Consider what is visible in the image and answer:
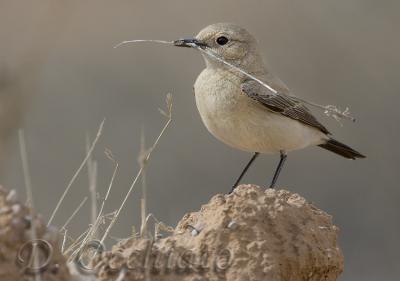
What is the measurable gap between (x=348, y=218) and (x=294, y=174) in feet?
2.78

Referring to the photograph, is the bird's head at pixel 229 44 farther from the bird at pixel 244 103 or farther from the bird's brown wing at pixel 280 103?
the bird's brown wing at pixel 280 103

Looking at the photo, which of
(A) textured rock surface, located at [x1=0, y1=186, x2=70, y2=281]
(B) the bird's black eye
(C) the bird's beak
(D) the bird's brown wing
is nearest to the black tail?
(D) the bird's brown wing

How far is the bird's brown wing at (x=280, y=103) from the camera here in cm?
701

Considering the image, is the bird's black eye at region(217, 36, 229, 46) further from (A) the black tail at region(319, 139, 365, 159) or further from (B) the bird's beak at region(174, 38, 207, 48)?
(A) the black tail at region(319, 139, 365, 159)

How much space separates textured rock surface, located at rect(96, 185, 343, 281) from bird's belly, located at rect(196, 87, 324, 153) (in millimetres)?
1618

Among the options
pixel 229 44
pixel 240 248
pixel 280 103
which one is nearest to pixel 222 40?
pixel 229 44

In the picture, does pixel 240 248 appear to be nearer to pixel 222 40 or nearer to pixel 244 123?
pixel 244 123

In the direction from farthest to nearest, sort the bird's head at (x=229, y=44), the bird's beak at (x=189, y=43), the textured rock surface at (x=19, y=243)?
1. the bird's head at (x=229, y=44)
2. the bird's beak at (x=189, y=43)
3. the textured rock surface at (x=19, y=243)

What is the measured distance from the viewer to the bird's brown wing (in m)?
7.01

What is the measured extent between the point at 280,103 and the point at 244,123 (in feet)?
1.33

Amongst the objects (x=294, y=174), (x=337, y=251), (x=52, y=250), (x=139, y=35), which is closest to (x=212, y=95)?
(x=337, y=251)

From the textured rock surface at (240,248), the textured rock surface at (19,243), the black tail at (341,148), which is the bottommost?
the black tail at (341,148)

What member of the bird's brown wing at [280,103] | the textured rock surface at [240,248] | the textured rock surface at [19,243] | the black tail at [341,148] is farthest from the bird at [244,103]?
the textured rock surface at [19,243]

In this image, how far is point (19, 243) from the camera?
4.19 m
